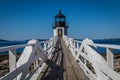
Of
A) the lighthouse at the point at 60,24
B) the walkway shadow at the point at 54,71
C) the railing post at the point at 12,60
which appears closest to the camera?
the railing post at the point at 12,60

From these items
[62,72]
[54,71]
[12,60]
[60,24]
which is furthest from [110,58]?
[60,24]

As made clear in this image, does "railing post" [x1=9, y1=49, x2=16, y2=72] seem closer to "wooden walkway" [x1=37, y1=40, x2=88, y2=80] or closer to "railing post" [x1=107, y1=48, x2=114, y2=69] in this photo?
"railing post" [x1=107, y1=48, x2=114, y2=69]

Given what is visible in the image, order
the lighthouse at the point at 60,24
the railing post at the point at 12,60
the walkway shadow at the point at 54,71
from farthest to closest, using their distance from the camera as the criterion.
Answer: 1. the lighthouse at the point at 60,24
2. the walkway shadow at the point at 54,71
3. the railing post at the point at 12,60

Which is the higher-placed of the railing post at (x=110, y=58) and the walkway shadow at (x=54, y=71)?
the railing post at (x=110, y=58)

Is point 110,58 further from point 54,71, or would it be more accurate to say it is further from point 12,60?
point 54,71

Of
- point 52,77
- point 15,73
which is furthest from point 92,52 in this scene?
point 15,73

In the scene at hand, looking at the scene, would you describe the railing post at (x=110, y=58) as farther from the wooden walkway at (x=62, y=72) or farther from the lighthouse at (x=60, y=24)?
the lighthouse at (x=60, y=24)

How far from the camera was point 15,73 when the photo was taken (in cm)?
279

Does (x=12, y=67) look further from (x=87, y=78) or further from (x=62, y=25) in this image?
(x=62, y=25)

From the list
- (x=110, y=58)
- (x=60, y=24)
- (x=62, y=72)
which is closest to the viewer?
Result: (x=110, y=58)

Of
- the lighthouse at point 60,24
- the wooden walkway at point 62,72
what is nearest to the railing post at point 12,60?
the wooden walkway at point 62,72

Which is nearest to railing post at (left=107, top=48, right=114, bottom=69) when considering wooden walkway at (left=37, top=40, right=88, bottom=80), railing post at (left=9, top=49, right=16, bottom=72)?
railing post at (left=9, top=49, right=16, bottom=72)

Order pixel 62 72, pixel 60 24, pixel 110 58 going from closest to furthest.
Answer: pixel 110 58
pixel 62 72
pixel 60 24

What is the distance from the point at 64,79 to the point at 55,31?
2950 centimetres
